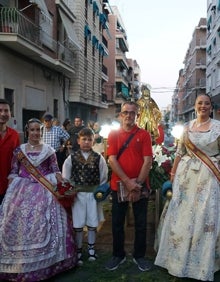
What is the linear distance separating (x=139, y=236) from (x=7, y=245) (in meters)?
1.36

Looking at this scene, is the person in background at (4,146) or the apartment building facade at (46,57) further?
the apartment building facade at (46,57)

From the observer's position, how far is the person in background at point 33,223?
A: 12.3 ft

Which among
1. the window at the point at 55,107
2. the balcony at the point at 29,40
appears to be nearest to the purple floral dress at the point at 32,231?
the balcony at the point at 29,40

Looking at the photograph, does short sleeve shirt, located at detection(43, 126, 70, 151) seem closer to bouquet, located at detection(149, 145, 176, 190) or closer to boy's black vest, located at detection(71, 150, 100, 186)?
bouquet, located at detection(149, 145, 176, 190)

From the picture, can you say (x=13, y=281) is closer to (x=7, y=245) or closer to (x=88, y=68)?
(x=7, y=245)

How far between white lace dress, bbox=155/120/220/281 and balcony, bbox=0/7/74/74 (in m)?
11.1

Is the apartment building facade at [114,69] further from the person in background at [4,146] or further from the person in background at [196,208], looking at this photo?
the person in background at [196,208]

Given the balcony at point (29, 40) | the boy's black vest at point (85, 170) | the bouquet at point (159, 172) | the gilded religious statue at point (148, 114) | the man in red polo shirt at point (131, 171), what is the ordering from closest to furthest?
the man in red polo shirt at point (131, 171) → the boy's black vest at point (85, 170) → the bouquet at point (159, 172) → the gilded religious statue at point (148, 114) → the balcony at point (29, 40)

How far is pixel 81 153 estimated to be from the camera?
4.47 metres

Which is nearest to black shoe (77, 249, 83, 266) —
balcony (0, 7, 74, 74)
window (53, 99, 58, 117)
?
balcony (0, 7, 74, 74)

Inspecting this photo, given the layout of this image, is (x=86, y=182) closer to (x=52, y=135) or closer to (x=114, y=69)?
(x=52, y=135)

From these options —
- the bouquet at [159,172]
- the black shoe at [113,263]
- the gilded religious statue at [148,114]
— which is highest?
the gilded religious statue at [148,114]

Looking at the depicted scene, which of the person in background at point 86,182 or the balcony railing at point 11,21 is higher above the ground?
the balcony railing at point 11,21

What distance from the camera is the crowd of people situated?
150 inches
